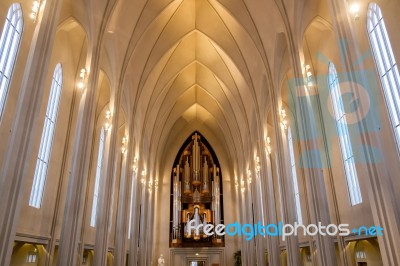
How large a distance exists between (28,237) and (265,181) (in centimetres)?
1089

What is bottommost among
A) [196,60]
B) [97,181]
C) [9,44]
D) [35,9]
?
[97,181]

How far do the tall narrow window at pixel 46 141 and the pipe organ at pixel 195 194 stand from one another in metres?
15.1

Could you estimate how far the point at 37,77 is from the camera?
6.83 m

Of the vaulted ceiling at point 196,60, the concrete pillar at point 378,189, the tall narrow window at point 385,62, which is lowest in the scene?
the concrete pillar at point 378,189

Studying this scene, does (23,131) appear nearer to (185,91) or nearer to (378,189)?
(378,189)

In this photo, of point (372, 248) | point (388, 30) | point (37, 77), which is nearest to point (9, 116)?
point (37, 77)

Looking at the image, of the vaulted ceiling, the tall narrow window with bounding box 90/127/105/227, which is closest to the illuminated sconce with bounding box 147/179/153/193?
the vaulted ceiling

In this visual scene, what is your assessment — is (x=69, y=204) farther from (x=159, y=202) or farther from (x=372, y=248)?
(x=159, y=202)

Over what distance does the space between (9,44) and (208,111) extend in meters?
18.5

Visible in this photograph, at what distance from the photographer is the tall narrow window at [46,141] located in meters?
11.0

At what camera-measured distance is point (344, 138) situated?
11969mm

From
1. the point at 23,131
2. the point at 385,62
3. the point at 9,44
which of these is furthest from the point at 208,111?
the point at 23,131

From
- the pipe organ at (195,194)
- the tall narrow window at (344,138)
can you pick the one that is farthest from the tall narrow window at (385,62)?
the pipe organ at (195,194)

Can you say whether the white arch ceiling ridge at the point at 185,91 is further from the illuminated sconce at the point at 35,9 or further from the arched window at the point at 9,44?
the illuminated sconce at the point at 35,9
